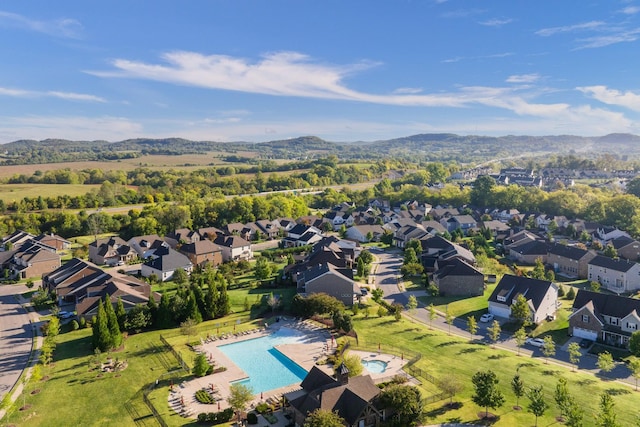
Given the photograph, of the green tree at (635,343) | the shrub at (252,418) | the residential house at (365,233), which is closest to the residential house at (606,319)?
the green tree at (635,343)

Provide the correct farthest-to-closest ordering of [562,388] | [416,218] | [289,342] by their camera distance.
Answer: [416,218] < [289,342] < [562,388]

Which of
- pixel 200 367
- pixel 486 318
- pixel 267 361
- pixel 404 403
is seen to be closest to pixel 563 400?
pixel 404 403

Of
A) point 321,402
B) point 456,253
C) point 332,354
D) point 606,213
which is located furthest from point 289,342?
point 606,213

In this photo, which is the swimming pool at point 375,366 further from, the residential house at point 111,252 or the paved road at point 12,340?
the residential house at point 111,252

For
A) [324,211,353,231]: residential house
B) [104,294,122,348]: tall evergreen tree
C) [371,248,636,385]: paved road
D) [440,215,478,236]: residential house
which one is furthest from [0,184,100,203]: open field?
[440,215,478,236]: residential house

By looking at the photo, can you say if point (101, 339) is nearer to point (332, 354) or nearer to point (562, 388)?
point (332, 354)

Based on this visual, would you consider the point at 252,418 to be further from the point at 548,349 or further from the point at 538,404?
the point at 548,349
